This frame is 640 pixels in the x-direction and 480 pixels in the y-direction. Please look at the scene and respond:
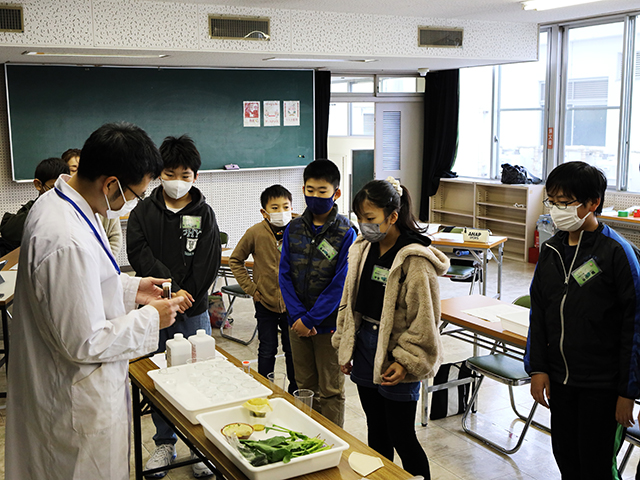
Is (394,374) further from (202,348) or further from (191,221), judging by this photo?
(191,221)

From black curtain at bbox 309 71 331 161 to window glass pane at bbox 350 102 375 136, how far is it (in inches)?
83.5

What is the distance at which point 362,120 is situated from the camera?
11.0m

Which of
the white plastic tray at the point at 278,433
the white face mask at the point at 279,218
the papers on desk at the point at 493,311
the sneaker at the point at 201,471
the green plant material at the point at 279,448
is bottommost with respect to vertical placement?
the sneaker at the point at 201,471

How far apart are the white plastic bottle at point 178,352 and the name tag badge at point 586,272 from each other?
1.45 metres

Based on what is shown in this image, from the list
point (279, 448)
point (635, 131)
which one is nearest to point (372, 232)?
point (279, 448)

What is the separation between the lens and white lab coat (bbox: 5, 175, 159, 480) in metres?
1.58

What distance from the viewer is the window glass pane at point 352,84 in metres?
9.60

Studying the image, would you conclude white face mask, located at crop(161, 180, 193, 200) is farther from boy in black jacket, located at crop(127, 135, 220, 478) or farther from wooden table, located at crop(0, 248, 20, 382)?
wooden table, located at crop(0, 248, 20, 382)

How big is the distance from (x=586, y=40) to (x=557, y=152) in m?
1.47

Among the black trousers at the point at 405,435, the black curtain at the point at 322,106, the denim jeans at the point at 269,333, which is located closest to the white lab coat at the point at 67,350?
the black trousers at the point at 405,435

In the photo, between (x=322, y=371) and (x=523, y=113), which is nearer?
(x=322, y=371)

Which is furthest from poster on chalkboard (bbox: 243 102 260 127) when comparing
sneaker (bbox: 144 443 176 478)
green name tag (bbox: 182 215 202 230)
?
sneaker (bbox: 144 443 176 478)

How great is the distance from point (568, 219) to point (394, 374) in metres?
0.84

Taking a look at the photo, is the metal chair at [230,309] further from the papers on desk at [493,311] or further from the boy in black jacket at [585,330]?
the boy in black jacket at [585,330]
